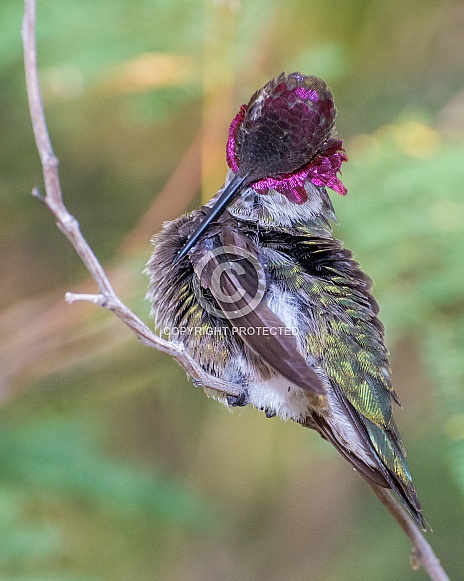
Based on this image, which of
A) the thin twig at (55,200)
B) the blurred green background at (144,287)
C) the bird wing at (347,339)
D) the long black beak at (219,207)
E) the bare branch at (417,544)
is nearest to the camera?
the thin twig at (55,200)

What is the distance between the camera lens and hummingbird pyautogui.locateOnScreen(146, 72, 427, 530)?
2.11m

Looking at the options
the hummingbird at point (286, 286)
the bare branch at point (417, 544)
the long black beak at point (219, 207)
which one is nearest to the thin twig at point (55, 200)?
the hummingbird at point (286, 286)

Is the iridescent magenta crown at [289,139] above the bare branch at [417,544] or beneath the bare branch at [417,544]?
above

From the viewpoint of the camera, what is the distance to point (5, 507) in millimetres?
2760

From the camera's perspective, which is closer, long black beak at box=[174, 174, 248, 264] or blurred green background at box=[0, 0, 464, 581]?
long black beak at box=[174, 174, 248, 264]

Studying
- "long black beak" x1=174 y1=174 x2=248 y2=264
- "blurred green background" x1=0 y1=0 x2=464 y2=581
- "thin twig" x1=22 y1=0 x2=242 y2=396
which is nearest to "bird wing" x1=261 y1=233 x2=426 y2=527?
"long black beak" x1=174 y1=174 x2=248 y2=264

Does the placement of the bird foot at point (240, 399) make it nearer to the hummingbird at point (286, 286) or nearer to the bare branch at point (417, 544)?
the hummingbird at point (286, 286)

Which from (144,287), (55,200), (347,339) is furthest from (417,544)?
(144,287)

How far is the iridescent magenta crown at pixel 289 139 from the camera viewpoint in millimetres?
2264

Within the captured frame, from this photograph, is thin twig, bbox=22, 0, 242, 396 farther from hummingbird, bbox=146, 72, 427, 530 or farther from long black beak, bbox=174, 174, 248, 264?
long black beak, bbox=174, 174, 248, 264

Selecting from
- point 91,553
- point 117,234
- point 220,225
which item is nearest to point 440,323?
point 220,225

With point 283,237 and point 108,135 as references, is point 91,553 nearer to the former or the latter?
point 108,135

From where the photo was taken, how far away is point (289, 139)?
2.28 m

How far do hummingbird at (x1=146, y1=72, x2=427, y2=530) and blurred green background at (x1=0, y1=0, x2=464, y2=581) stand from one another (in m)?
0.37
